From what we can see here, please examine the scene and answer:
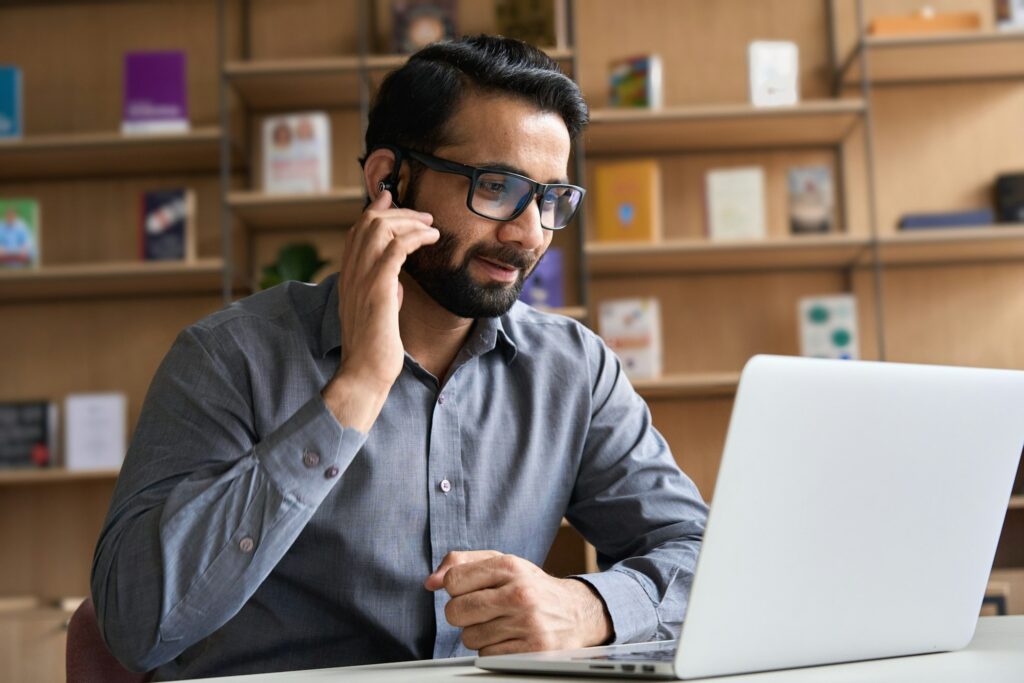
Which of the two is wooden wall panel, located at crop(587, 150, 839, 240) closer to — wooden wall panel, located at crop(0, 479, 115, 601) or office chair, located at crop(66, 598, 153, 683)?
wooden wall panel, located at crop(0, 479, 115, 601)

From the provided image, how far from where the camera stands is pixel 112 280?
10.9 feet

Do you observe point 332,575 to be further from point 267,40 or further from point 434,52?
point 267,40

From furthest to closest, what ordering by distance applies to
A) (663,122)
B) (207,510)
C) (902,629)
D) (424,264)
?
1. (663,122)
2. (424,264)
3. (207,510)
4. (902,629)

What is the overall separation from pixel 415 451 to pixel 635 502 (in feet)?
0.94

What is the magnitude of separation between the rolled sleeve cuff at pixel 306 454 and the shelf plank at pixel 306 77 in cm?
226

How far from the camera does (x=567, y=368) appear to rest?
1.55 metres

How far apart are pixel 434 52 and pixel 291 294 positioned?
0.38 meters

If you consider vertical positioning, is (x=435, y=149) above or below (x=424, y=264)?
above

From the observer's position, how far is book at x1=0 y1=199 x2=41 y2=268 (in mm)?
3338

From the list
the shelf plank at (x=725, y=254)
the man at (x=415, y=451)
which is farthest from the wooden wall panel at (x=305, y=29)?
the man at (x=415, y=451)

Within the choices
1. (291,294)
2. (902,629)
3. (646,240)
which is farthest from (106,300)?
(902,629)

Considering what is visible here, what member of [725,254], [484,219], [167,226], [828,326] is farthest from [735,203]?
[484,219]

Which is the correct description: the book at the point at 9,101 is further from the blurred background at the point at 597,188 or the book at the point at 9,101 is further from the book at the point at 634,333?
the book at the point at 634,333

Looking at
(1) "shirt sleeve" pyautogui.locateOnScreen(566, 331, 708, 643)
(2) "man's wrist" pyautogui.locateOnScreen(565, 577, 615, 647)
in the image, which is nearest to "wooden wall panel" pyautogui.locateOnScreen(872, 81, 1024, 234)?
(1) "shirt sleeve" pyautogui.locateOnScreen(566, 331, 708, 643)
